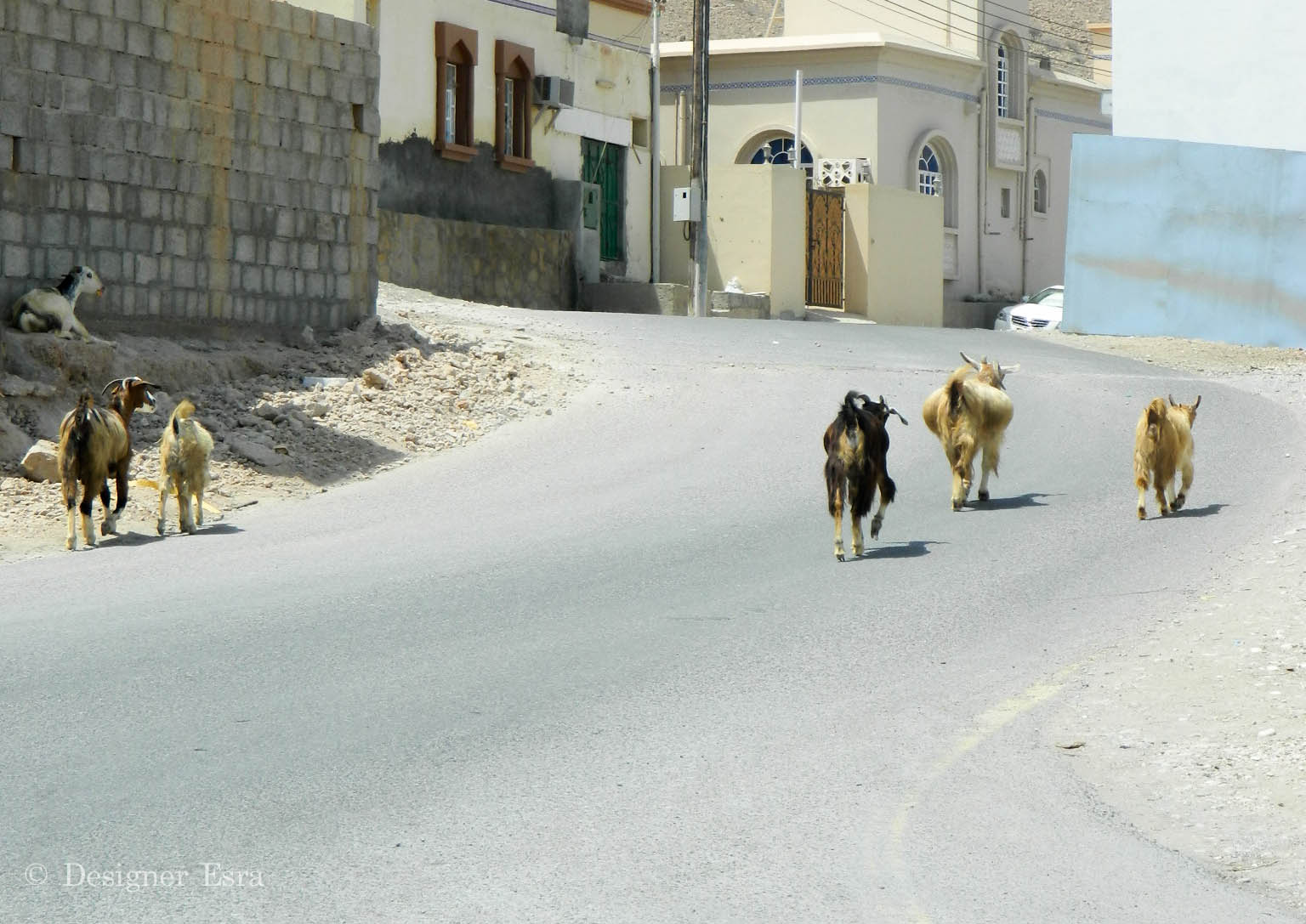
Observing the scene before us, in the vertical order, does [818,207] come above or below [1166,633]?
above

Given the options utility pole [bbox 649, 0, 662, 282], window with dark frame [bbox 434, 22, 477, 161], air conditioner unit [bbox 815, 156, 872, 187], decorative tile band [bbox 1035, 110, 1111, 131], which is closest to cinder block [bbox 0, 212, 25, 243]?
window with dark frame [bbox 434, 22, 477, 161]

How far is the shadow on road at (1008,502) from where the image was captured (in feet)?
47.2

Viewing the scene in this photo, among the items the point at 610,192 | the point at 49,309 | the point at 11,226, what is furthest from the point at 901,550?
the point at 610,192

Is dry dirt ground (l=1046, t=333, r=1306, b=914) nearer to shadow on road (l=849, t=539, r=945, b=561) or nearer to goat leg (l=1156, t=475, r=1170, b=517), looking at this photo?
goat leg (l=1156, t=475, r=1170, b=517)

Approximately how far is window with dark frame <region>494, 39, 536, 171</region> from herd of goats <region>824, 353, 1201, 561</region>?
20033 mm

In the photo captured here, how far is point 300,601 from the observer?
1052cm

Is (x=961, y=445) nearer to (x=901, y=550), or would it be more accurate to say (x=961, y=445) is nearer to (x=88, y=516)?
(x=901, y=550)

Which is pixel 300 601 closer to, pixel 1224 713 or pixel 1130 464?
pixel 1224 713

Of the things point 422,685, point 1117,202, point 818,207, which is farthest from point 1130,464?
point 818,207

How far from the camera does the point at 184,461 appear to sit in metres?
13.4

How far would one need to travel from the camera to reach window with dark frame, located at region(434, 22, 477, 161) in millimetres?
31984

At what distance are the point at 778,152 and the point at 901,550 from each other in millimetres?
33836

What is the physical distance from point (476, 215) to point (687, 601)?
23.1 m

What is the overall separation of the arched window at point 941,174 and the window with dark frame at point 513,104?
49.1 ft
